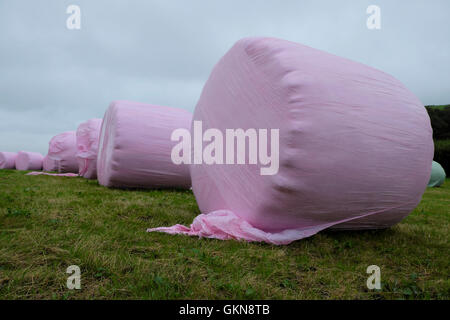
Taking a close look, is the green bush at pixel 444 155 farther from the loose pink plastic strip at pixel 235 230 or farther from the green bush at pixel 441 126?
the loose pink plastic strip at pixel 235 230

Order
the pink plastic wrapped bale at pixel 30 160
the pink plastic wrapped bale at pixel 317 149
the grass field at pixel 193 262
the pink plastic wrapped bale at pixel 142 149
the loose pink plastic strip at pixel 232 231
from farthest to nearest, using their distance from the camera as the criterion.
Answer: the pink plastic wrapped bale at pixel 30 160 < the pink plastic wrapped bale at pixel 142 149 < the loose pink plastic strip at pixel 232 231 < the pink plastic wrapped bale at pixel 317 149 < the grass field at pixel 193 262

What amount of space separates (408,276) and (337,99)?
4.51 ft

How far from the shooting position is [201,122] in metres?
4.12

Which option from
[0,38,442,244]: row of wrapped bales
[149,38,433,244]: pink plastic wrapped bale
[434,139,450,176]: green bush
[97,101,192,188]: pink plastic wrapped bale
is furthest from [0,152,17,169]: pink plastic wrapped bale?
[434,139,450,176]: green bush

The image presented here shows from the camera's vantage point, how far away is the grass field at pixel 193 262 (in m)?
2.01

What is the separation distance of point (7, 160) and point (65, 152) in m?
6.53

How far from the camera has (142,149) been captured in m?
6.30

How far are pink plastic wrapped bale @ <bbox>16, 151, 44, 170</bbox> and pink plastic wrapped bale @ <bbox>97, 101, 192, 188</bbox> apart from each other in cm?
1103

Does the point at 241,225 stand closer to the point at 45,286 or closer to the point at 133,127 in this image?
the point at 45,286

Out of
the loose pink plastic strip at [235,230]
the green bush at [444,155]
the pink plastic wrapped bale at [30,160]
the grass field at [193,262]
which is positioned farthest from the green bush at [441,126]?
the loose pink plastic strip at [235,230]

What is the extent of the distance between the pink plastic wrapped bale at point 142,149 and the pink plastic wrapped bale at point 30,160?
434 inches

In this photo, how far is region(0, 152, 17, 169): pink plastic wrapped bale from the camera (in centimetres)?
1697

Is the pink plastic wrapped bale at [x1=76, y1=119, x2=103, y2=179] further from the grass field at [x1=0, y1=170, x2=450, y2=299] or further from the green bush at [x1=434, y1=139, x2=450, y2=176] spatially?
the green bush at [x1=434, y1=139, x2=450, y2=176]
